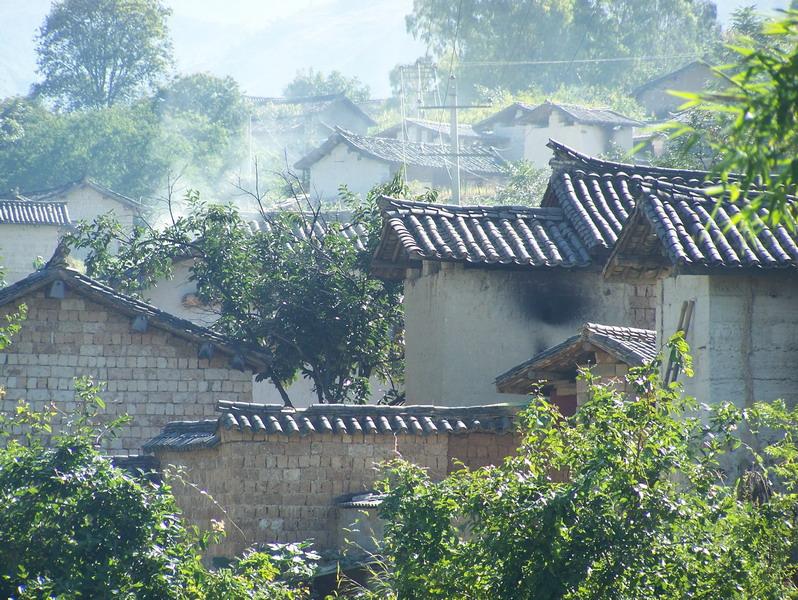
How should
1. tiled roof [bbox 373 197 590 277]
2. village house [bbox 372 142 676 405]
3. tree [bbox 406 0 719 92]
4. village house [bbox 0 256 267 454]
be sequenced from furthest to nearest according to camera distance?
tree [bbox 406 0 719 92], village house [bbox 0 256 267 454], village house [bbox 372 142 676 405], tiled roof [bbox 373 197 590 277]

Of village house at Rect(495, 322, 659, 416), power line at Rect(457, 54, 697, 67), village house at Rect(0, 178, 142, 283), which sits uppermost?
power line at Rect(457, 54, 697, 67)

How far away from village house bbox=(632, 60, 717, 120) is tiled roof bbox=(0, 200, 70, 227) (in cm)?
2466

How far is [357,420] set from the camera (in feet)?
46.5

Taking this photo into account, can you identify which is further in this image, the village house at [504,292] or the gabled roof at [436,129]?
the gabled roof at [436,129]

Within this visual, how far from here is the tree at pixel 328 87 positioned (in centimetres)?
7894

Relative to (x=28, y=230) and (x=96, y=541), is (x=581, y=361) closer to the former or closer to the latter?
(x=96, y=541)

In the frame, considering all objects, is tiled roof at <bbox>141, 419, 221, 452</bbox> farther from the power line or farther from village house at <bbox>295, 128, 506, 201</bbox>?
the power line

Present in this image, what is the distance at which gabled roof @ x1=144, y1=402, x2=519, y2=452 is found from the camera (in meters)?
13.8

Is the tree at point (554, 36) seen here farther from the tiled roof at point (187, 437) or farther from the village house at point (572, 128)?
the tiled roof at point (187, 437)

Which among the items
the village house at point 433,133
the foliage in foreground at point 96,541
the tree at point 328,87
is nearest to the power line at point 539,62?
the village house at point 433,133

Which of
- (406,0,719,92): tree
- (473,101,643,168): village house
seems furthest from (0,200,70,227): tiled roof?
(406,0,719,92): tree

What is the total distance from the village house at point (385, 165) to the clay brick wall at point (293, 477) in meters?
33.2

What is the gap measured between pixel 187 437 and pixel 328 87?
2652 inches

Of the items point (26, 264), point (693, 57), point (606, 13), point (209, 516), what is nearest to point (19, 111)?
point (26, 264)
